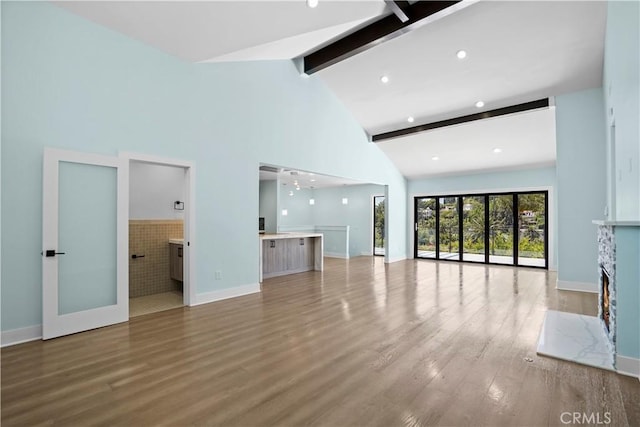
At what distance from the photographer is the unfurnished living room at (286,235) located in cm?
231

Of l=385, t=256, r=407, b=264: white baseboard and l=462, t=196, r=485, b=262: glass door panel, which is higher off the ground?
l=462, t=196, r=485, b=262: glass door panel

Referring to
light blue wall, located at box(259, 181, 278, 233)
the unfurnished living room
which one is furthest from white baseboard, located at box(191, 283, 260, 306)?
light blue wall, located at box(259, 181, 278, 233)

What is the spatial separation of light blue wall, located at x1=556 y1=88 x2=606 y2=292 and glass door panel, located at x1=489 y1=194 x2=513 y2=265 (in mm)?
2796

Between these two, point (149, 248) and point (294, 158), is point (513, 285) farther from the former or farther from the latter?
point (149, 248)

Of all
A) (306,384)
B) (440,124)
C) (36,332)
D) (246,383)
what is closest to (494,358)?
(306,384)

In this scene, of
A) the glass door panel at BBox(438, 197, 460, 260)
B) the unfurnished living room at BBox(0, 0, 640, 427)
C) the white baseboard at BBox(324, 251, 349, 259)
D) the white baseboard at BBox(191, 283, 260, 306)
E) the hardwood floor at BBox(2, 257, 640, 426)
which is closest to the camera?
the hardwood floor at BBox(2, 257, 640, 426)

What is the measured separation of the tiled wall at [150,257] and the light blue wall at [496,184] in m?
7.30

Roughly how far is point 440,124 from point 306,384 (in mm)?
6577

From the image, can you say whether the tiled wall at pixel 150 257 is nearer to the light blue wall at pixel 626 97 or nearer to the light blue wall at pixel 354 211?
the light blue wall at pixel 626 97

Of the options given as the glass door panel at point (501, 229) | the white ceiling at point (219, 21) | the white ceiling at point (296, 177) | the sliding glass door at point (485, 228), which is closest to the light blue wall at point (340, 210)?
the white ceiling at point (296, 177)

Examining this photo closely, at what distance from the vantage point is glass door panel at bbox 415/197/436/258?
390 inches

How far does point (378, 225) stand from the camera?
11.0m

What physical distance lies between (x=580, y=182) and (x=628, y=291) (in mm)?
3954

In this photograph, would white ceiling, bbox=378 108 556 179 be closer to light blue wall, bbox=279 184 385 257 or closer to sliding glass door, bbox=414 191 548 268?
sliding glass door, bbox=414 191 548 268
